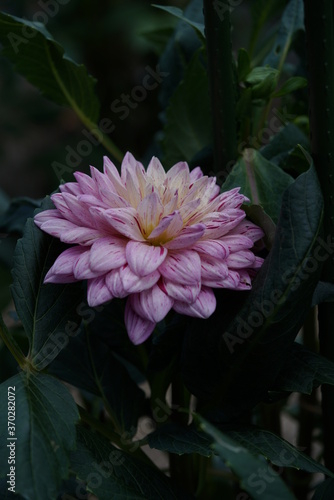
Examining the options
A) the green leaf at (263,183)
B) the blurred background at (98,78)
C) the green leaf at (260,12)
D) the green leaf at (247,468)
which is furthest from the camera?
the blurred background at (98,78)

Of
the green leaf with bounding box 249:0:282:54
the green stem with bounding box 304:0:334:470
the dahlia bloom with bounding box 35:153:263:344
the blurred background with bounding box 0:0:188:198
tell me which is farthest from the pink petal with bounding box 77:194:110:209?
the blurred background with bounding box 0:0:188:198

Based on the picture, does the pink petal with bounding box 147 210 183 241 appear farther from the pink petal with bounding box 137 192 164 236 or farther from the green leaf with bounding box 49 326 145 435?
the green leaf with bounding box 49 326 145 435

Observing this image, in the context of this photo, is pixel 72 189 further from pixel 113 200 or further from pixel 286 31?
pixel 286 31

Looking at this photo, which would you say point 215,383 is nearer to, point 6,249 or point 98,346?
point 98,346

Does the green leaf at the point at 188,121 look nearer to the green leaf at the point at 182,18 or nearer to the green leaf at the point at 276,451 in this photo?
the green leaf at the point at 182,18

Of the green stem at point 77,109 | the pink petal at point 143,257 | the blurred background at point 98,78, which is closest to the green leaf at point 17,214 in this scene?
the green stem at point 77,109
